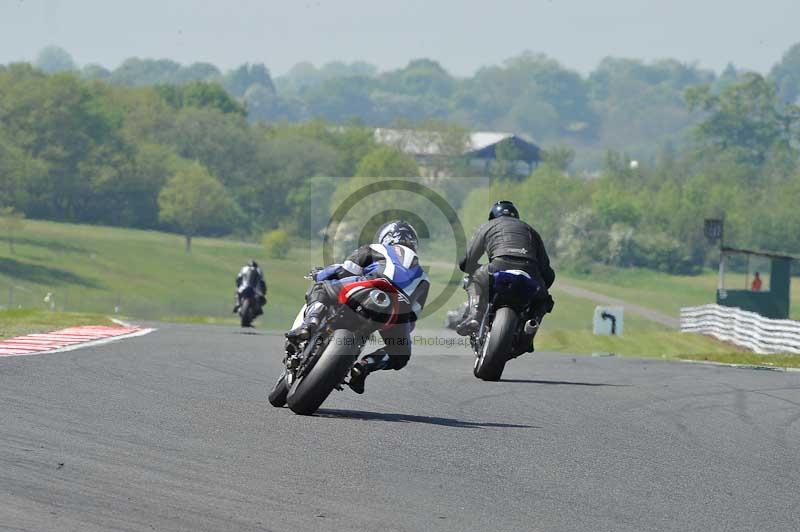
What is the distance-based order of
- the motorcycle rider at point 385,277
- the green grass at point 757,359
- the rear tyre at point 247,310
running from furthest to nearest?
the rear tyre at point 247,310 < the green grass at point 757,359 < the motorcycle rider at point 385,277

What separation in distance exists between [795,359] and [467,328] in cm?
1043

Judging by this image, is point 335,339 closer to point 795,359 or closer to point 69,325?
point 69,325

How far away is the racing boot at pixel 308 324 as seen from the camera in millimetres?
12461

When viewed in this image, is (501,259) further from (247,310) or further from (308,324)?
(247,310)

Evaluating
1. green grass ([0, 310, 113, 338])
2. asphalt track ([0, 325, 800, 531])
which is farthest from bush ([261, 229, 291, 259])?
asphalt track ([0, 325, 800, 531])

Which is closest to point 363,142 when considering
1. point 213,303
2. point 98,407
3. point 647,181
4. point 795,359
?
point 647,181

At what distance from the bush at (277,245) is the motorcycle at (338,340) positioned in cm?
10645

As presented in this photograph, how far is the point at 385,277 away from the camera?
498 inches

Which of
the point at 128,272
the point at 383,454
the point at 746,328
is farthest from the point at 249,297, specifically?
the point at 128,272

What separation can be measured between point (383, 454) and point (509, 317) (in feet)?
19.4

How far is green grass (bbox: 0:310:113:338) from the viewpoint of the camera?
2212 centimetres

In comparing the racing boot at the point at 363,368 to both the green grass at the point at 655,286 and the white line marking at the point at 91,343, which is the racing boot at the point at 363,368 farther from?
the green grass at the point at 655,286

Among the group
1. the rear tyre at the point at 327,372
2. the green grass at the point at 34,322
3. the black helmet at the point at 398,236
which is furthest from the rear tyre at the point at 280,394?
Answer: the green grass at the point at 34,322

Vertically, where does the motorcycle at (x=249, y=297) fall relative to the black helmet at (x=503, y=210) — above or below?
below
